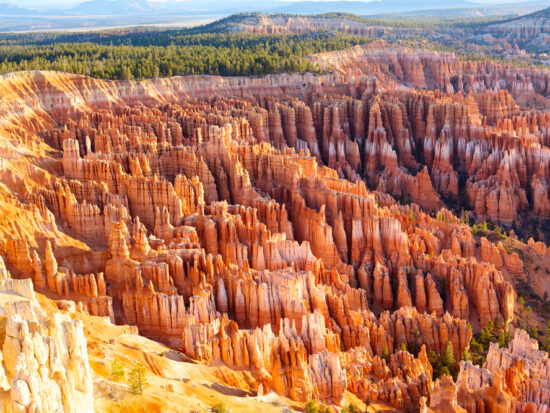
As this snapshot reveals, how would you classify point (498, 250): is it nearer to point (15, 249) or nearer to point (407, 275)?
point (407, 275)

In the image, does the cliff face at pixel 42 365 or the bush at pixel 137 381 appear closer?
the cliff face at pixel 42 365

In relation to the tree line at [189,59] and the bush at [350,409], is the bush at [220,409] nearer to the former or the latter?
the bush at [350,409]

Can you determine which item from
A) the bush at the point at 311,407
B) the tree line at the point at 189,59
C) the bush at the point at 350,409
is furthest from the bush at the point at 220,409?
the tree line at the point at 189,59

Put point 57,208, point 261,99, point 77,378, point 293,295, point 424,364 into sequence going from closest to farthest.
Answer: point 77,378 < point 424,364 < point 293,295 < point 57,208 < point 261,99

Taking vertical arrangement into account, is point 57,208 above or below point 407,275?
above

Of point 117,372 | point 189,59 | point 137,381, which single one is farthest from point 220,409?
point 189,59

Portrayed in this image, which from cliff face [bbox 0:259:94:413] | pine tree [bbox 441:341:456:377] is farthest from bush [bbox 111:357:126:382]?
pine tree [bbox 441:341:456:377]

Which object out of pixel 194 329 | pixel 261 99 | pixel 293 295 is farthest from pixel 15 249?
pixel 261 99

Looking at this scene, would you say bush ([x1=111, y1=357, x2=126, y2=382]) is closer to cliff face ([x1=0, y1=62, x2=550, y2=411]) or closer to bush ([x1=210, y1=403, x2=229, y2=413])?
bush ([x1=210, y1=403, x2=229, y2=413])

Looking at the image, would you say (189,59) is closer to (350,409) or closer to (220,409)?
(350,409)
